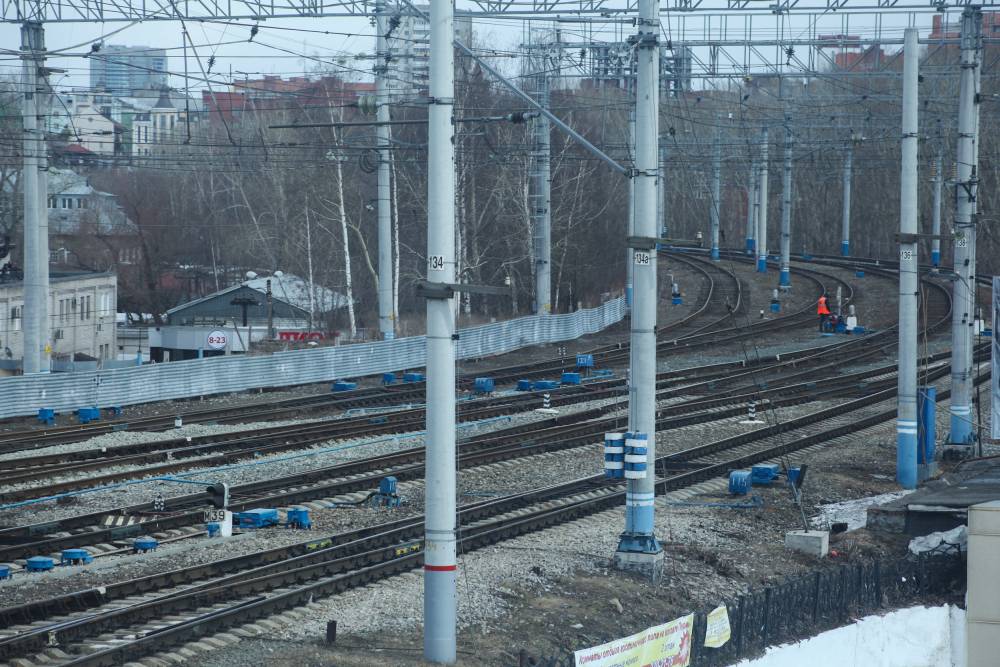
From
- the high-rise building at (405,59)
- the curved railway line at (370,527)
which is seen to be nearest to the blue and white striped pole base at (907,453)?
the curved railway line at (370,527)

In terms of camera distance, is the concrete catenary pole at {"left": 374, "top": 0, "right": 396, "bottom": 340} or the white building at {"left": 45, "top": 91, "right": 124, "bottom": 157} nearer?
the white building at {"left": 45, "top": 91, "right": 124, "bottom": 157}

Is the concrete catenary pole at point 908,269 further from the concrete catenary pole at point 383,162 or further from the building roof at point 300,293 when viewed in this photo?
the building roof at point 300,293

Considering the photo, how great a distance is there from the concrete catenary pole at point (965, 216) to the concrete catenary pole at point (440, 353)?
1254 cm

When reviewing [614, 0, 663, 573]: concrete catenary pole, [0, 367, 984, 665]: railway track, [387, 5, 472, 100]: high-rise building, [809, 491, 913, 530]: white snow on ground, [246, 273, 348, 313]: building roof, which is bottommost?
[809, 491, 913, 530]: white snow on ground

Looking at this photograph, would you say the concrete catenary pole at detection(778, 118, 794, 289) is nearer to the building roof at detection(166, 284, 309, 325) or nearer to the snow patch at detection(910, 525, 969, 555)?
the building roof at detection(166, 284, 309, 325)

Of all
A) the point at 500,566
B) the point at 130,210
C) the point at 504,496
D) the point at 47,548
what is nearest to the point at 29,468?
the point at 47,548

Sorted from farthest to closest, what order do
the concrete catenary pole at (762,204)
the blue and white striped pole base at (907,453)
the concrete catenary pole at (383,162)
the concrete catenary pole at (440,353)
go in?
the concrete catenary pole at (762,204) → the concrete catenary pole at (383,162) → the blue and white striped pole base at (907,453) → the concrete catenary pole at (440,353)

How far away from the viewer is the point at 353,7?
28297 mm

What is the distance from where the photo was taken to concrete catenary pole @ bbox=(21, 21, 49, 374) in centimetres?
2566

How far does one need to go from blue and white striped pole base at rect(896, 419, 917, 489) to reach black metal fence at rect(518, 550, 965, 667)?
3609 mm

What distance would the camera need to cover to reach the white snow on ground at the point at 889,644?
12.5m

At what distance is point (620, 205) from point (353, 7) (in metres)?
36.2

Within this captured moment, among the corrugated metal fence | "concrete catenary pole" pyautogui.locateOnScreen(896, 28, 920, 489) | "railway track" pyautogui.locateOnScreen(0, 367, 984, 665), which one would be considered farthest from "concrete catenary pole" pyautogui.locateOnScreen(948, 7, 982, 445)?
the corrugated metal fence

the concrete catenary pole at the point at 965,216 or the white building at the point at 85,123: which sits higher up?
the white building at the point at 85,123
